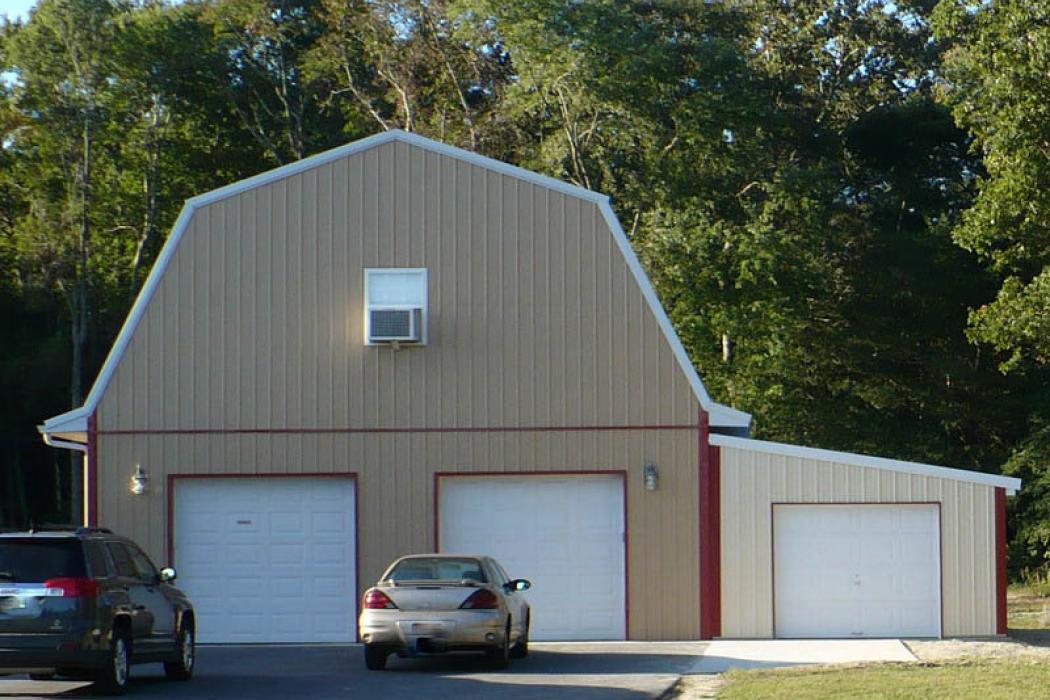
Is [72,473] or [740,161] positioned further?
[72,473]

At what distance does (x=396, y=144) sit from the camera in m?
23.5

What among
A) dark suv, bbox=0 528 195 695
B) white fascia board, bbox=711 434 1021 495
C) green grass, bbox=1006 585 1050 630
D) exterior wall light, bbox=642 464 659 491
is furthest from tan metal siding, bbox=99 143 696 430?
green grass, bbox=1006 585 1050 630

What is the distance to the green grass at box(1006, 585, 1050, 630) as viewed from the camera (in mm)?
26469

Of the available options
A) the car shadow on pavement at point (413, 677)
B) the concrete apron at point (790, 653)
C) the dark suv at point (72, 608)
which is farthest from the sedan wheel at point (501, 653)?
the dark suv at point (72, 608)

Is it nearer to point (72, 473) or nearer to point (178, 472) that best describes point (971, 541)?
point (178, 472)

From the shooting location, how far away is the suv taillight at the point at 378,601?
59.0ft

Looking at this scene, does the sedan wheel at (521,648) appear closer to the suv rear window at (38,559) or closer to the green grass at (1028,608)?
the suv rear window at (38,559)

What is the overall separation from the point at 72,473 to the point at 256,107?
36.5 feet

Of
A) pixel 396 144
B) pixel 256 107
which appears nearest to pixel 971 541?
pixel 396 144

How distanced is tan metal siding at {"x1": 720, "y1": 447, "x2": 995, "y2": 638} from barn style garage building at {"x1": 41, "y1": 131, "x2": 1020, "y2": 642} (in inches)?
8.5

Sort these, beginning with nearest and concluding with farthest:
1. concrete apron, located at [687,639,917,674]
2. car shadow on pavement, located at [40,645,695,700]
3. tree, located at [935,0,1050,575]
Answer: car shadow on pavement, located at [40,645,695,700]
concrete apron, located at [687,639,917,674]
tree, located at [935,0,1050,575]

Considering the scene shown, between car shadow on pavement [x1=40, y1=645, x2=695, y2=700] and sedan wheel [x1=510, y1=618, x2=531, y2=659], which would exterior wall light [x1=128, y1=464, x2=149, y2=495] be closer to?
car shadow on pavement [x1=40, y1=645, x2=695, y2=700]

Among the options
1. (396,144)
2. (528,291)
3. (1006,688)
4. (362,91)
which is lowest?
(1006,688)

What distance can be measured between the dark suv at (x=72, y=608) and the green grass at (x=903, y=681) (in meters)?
5.61
